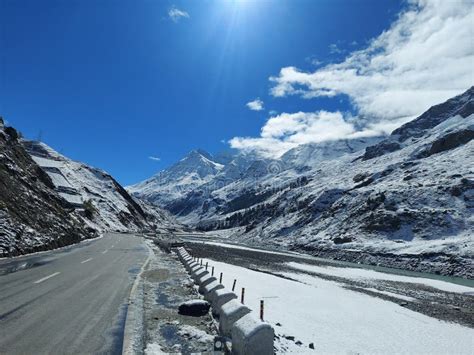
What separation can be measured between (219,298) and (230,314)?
117 inches

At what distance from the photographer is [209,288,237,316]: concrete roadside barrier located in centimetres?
1326

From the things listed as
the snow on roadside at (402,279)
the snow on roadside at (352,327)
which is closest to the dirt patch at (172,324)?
the snow on roadside at (352,327)

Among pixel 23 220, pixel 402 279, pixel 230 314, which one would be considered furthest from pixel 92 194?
pixel 230 314

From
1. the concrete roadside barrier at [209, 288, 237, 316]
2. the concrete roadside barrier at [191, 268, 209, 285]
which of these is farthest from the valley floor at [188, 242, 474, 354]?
the concrete roadside barrier at [191, 268, 209, 285]

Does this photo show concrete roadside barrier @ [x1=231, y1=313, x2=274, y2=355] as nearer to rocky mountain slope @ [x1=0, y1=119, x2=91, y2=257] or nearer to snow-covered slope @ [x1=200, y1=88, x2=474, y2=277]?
rocky mountain slope @ [x1=0, y1=119, x2=91, y2=257]

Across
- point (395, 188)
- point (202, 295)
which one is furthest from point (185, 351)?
point (395, 188)

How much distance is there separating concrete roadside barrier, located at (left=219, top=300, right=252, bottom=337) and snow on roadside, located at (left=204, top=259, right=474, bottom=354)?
1.37 metres

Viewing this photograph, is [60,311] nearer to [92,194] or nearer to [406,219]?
[406,219]

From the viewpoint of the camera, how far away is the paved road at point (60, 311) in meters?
8.73

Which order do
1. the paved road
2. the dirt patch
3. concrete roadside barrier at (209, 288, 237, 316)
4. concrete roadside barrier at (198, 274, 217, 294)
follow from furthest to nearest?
concrete roadside barrier at (198, 274, 217, 294) → concrete roadside barrier at (209, 288, 237, 316) → the dirt patch → the paved road

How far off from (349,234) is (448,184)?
2836 cm

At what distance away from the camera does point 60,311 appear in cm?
1170

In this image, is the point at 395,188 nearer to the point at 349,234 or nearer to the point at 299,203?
the point at 349,234

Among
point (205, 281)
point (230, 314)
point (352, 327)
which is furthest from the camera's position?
point (205, 281)
